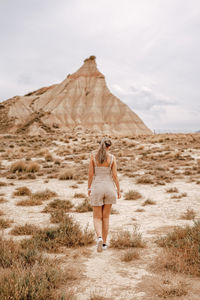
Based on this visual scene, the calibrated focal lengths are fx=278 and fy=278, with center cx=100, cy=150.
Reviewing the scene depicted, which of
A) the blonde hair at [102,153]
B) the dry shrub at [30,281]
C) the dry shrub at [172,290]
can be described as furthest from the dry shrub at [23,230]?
the dry shrub at [172,290]

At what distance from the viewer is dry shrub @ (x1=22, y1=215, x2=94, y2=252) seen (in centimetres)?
514

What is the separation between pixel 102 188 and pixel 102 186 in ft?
0.12

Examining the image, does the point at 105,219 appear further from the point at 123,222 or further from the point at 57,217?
the point at 57,217

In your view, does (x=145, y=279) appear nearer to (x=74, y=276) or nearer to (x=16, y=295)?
(x=74, y=276)

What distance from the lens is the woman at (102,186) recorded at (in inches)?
201

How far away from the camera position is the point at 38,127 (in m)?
61.1

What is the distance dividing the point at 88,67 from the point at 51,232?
306 feet

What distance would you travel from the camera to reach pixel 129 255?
15.6 feet

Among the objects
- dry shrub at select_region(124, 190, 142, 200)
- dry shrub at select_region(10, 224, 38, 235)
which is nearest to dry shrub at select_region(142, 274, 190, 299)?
dry shrub at select_region(10, 224, 38, 235)

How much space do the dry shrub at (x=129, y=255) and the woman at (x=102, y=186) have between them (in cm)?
52

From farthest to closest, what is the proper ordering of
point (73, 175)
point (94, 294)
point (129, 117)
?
point (129, 117)
point (73, 175)
point (94, 294)

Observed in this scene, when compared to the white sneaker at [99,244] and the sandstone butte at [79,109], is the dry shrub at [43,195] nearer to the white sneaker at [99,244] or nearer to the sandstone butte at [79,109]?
the white sneaker at [99,244]

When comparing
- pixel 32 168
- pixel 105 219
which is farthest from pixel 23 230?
pixel 32 168

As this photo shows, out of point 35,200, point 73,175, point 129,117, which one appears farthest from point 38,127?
point 35,200
